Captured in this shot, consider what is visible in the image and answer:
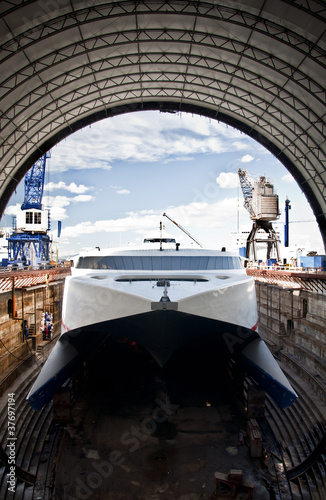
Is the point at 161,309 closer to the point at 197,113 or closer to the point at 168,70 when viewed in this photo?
the point at 168,70

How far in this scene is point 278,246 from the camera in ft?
108

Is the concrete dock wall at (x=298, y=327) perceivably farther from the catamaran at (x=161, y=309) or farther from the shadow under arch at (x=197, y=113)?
the shadow under arch at (x=197, y=113)

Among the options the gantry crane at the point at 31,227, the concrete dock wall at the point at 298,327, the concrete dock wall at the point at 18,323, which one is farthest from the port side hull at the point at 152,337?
the gantry crane at the point at 31,227

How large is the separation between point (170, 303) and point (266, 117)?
1966 centimetres

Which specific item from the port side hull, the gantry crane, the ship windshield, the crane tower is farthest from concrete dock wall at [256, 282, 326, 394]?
the gantry crane

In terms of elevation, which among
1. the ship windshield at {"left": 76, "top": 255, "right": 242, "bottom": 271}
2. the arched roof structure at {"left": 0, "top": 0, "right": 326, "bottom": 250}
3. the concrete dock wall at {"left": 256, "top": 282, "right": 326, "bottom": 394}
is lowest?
the concrete dock wall at {"left": 256, "top": 282, "right": 326, "bottom": 394}

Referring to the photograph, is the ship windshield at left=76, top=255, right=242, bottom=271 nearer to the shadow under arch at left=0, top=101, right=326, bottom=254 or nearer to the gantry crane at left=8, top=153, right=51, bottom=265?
the shadow under arch at left=0, top=101, right=326, bottom=254

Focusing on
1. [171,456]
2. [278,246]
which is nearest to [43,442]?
[171,456]

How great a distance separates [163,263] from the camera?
40.3 ft

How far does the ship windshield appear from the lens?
12.2 meters

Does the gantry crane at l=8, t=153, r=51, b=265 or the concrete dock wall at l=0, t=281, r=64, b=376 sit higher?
the gantry crane at l=8, t=153, r=51, b=265

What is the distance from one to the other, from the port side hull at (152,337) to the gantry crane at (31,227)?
31.3 m

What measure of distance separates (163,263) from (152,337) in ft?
10.3

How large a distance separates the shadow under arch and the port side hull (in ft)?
53.8
